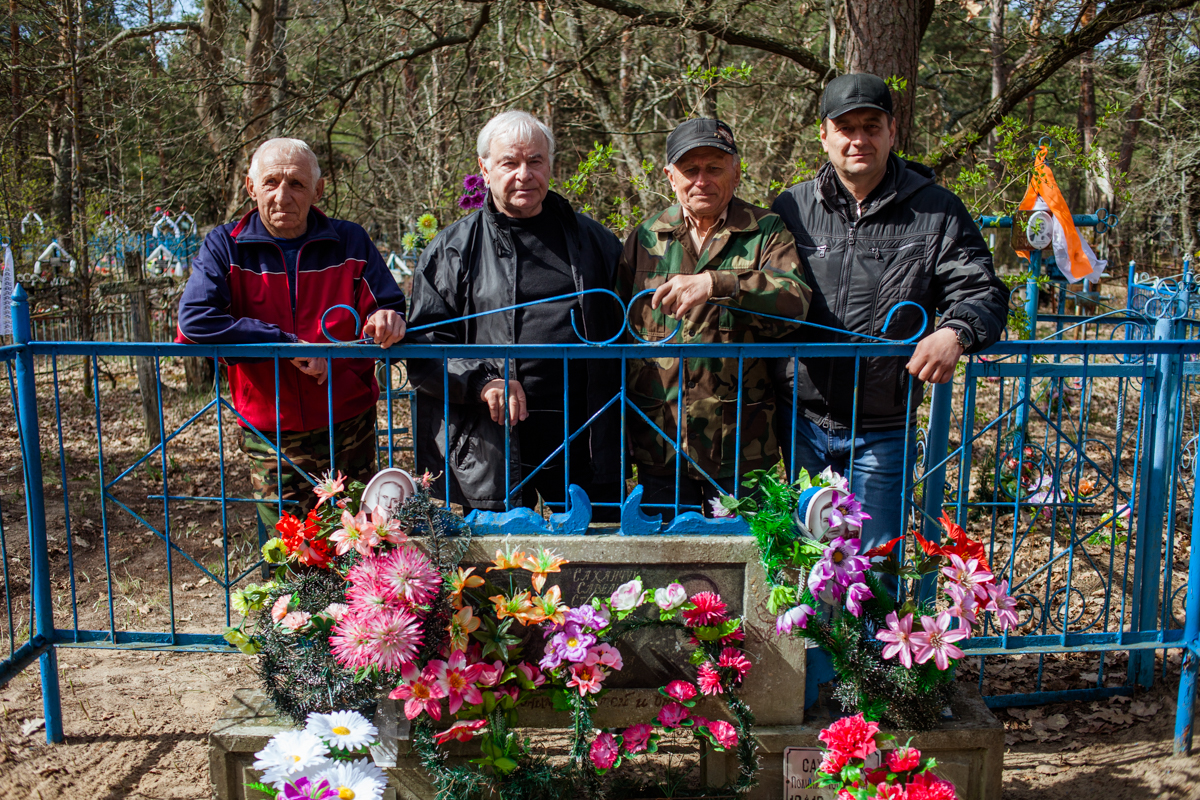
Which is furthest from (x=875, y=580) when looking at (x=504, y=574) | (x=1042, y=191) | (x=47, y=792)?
(x=1042, y=191)

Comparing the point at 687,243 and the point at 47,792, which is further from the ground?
the point at 687,243

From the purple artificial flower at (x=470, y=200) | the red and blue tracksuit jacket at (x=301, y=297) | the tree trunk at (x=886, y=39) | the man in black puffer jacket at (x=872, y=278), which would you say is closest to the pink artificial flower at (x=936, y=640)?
the man in black puffer jacket at (x=872, y=278)

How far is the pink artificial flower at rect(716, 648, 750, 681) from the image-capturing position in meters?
2.43

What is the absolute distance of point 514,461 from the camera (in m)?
2.77

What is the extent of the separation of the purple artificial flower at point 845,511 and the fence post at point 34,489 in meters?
2.31

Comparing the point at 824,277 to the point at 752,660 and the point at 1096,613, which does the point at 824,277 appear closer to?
the point at 752,660

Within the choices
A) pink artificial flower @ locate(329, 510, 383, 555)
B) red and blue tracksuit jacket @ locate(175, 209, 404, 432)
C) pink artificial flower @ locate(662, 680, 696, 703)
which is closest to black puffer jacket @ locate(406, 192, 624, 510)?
red and blue tracksuit jacket @ locate(175, 209, 404, 432)

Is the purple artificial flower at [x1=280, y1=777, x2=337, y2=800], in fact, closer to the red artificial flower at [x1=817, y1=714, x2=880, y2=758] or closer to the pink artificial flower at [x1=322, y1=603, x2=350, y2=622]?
the pink artificial flower at [x1=322, y1=603, x2=350, y2=622]

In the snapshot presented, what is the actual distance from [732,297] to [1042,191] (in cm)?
417

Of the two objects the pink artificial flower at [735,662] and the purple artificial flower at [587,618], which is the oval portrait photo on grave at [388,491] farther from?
the pink artificial flower at [735,662]

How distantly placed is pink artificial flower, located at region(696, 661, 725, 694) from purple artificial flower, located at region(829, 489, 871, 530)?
1.69 ft

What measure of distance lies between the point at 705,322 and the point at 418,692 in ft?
4.38

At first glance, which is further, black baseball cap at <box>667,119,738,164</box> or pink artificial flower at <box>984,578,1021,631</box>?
black baseball cap at <box>667,119,738,164</box>

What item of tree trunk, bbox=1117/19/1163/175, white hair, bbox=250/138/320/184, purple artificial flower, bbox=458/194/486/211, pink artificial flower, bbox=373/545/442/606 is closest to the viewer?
pink artificial flower, bbox=373/545/442/606
